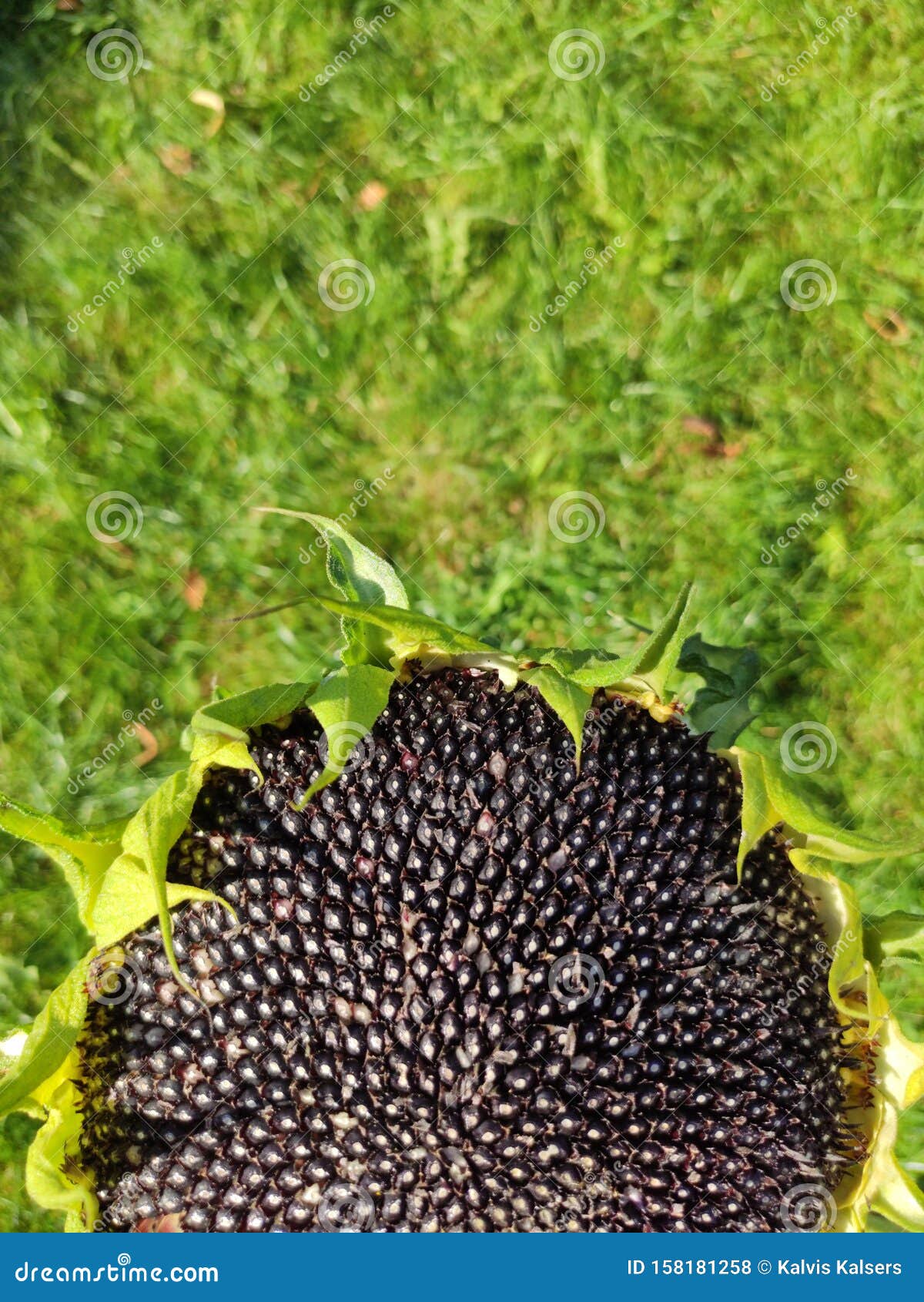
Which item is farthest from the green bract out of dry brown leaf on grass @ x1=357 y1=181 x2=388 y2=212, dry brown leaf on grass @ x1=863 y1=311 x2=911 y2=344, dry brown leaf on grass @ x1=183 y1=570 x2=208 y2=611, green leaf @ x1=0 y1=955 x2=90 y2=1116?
dry brown leaf on grass @ x1=863 y1=311 x2=911 y2=344

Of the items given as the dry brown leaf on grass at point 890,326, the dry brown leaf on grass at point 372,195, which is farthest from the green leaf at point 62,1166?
the dry brown leaf on grass at point 890,326

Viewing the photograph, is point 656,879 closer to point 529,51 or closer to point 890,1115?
point 890,1115

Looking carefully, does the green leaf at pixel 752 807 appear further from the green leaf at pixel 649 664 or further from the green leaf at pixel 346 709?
the green leaf at pixel 346 709

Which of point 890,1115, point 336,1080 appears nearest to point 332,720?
point 336,1080

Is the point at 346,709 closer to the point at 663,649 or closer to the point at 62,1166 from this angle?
the point at 663,649

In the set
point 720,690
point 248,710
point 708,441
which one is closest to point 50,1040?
point 248,710

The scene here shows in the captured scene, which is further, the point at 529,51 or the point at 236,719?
the point at 529,51
